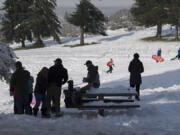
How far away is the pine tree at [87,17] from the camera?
181 ft

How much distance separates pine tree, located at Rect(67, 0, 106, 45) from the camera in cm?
5509

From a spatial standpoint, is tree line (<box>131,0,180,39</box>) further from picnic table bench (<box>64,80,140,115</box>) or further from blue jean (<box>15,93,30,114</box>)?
blue jean (<box>15,93,30,114</box>)

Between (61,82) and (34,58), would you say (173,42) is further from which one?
(61,82)

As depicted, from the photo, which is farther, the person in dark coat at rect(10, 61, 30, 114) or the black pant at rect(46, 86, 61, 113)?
the person in dark coat at rect(10, 61, 30, 114)

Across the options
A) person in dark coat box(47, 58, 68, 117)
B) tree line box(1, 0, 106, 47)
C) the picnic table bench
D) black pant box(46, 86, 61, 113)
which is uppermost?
tree line box(1, 0, 106, 47)

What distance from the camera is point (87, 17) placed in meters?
55.0

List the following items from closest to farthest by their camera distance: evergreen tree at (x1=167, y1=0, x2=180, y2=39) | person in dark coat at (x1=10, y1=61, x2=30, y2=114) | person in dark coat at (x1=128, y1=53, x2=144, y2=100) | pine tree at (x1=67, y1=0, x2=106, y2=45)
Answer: person in dark coat at (x1=10, y1=61, x2=30, y2=114) < person in dark coat at (x1=128, y1=53, x2=144, y2=100) < evergreen tree at (x1=167, y1=0, x2=180, y2=39) < pine tree at (x1=67, y1=0, x2=106, y2=45)

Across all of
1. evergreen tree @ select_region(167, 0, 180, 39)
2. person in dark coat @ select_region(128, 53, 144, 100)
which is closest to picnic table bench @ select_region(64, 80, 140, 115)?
person in dark coat @ select_region(128, 53, 144, 100)

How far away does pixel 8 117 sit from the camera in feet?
29.7

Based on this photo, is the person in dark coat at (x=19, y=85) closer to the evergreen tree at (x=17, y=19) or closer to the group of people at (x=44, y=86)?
the group of people at (x=44, y=86)

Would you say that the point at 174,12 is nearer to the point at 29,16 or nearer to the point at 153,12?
the point at 153,12

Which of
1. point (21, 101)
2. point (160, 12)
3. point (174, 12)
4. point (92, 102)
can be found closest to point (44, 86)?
point (21, 101)

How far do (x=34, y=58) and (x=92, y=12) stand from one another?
22807mm

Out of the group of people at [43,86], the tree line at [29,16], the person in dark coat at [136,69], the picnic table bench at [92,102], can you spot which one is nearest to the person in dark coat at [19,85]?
the group of people at [43,86]
